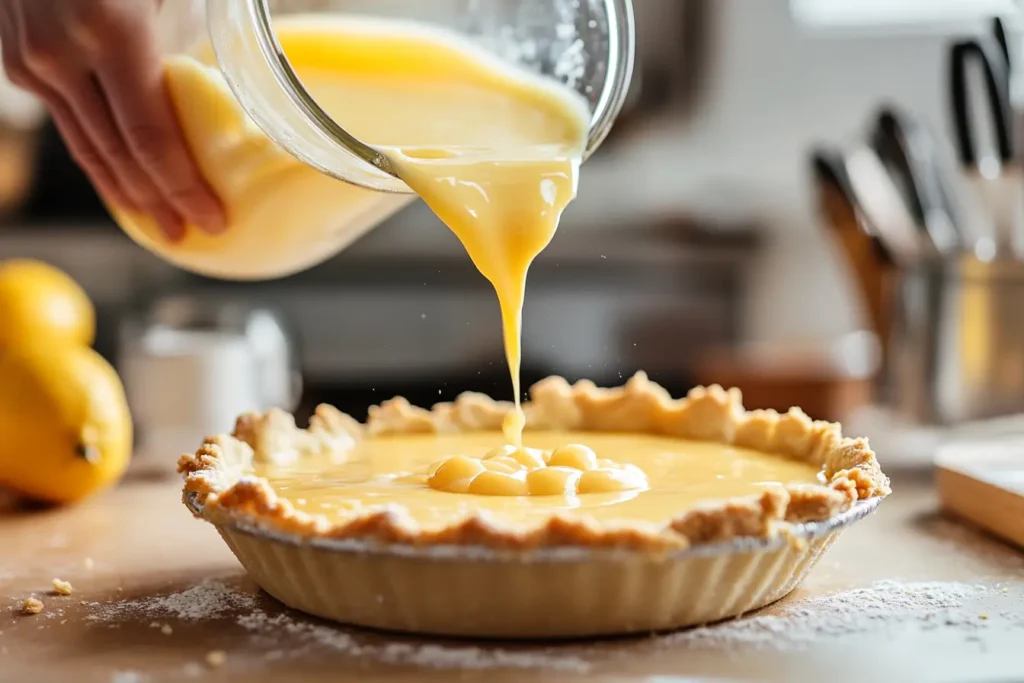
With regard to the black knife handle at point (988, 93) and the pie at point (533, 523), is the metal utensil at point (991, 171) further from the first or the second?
the pie at point (533, 523)

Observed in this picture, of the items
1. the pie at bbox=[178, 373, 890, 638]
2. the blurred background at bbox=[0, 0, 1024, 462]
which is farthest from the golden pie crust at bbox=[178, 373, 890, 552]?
the blurred background at bbox=[0, 0, 1024, 462]

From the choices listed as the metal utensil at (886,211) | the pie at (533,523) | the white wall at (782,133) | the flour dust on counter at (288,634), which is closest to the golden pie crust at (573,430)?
the pie at (533,523)

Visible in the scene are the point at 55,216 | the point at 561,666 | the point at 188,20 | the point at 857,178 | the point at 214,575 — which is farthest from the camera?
the point at 55,216

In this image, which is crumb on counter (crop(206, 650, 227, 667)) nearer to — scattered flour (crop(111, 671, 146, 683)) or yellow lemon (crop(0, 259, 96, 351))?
scattered flour (crop(111, 671, 146, 683))

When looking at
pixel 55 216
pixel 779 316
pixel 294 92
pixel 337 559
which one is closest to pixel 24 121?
pixel 55 216

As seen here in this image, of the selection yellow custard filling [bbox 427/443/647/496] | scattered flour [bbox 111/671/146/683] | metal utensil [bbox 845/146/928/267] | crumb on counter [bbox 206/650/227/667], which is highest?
metal utensil [bbox 845/146/928/267]

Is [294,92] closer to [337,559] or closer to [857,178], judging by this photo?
[337,559]
